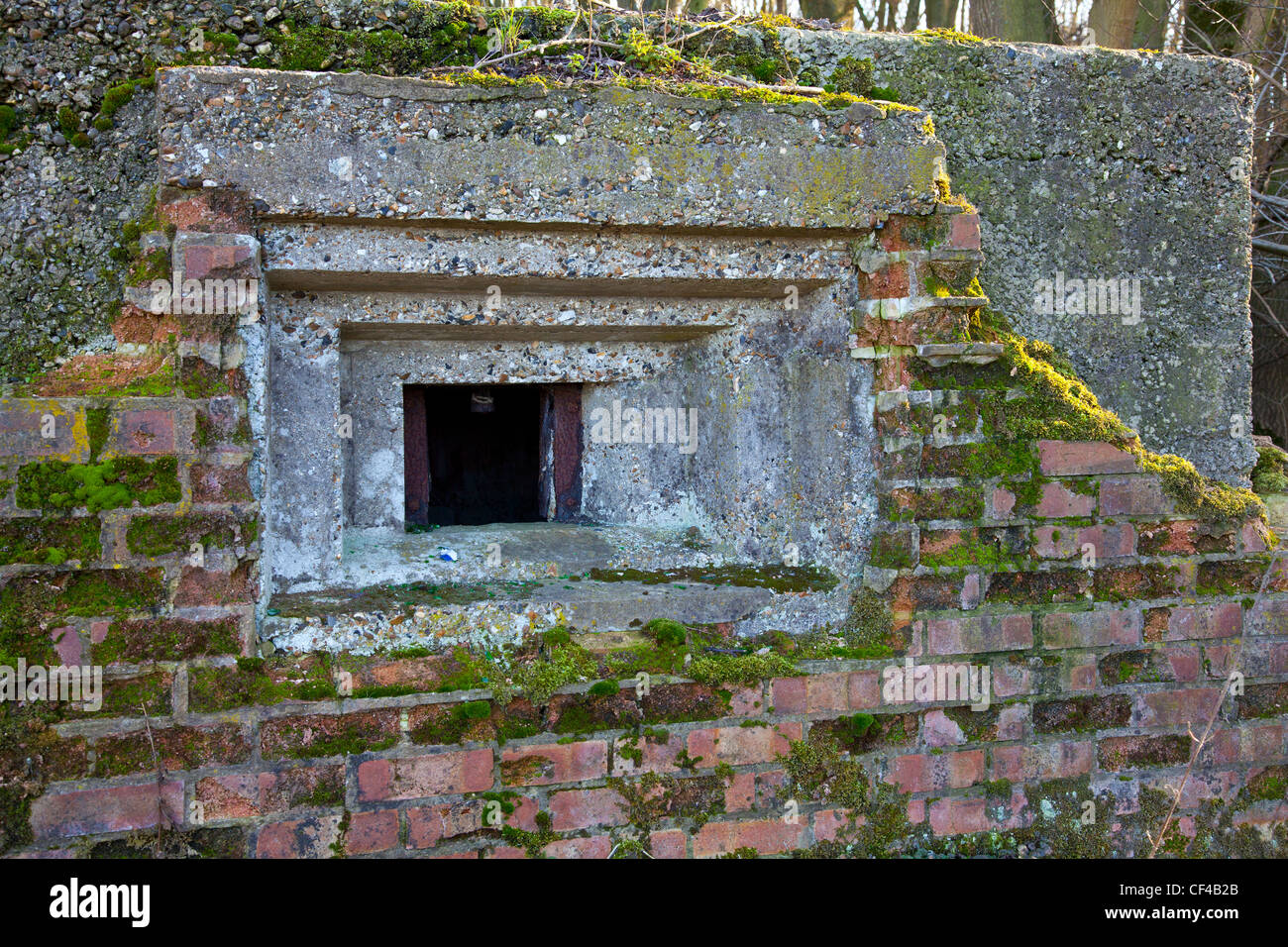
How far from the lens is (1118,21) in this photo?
600cm

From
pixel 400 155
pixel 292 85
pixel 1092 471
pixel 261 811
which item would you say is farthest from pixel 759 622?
pixel 292 85

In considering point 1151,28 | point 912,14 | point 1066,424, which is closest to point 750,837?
point 1066,424

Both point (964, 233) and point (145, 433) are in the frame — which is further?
point (964, 233)

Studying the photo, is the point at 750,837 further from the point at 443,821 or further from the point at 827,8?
the point at 827,8

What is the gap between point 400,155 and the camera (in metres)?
2.26

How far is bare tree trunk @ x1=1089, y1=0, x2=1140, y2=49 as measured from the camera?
596cm

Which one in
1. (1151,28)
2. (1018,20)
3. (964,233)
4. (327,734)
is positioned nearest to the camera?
(327,734)

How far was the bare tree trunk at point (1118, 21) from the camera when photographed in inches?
235

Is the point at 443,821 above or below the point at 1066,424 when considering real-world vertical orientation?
below

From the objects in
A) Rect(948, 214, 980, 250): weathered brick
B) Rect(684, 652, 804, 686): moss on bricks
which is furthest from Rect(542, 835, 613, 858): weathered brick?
Rect(948, 214, 980, 250): weathered brick

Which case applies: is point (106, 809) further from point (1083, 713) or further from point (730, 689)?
point (1083, 713)

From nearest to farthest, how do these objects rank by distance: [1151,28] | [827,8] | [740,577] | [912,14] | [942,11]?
1. [740,577]
2. [1151,28]
3. [942,11]
4. [827,8]
5. [912,14]

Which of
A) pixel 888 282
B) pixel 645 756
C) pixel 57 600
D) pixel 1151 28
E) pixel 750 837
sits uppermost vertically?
pixel 1151 28

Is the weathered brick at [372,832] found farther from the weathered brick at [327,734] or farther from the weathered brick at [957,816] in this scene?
the weathered brick at [957,816]
